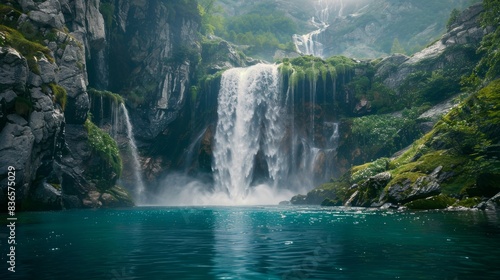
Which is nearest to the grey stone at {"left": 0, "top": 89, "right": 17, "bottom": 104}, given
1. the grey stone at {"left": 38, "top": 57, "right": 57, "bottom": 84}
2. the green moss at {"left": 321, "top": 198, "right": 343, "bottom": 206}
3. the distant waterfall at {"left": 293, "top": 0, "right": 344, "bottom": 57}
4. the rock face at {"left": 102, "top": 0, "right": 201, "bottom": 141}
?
the grey stone at {"left": 38, "top": 57, "right": 57, "bottom": 84}

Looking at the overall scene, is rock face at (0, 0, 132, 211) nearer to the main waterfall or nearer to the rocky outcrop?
the main waterfall

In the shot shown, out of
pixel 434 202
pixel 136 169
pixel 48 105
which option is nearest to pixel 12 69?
pixel 48 105

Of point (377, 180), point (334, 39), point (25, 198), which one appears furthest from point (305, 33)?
point (25, 198)

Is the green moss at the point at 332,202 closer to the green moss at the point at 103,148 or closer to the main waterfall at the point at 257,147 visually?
the main waterfall at the point at 257,147

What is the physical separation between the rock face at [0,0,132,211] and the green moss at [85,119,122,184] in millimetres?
821

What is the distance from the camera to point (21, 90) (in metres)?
27.8

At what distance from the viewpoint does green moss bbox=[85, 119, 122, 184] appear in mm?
42062

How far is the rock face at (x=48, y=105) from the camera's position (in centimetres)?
Result: 2703

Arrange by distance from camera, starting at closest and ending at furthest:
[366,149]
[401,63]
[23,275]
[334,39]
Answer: [23,275]
[366,149]
[401,63]
[334,39]

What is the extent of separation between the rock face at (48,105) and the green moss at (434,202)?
27006 mm

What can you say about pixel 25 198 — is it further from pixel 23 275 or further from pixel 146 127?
pixel 146 127

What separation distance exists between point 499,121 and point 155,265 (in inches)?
1083

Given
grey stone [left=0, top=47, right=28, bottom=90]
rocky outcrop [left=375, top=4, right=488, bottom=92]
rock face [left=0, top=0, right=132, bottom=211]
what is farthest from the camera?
rocky outcrop [left=375, top=4, right=488, bottom=92]

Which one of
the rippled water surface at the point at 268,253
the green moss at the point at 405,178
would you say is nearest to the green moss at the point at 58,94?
the rippled water surface at the point at 268,253
